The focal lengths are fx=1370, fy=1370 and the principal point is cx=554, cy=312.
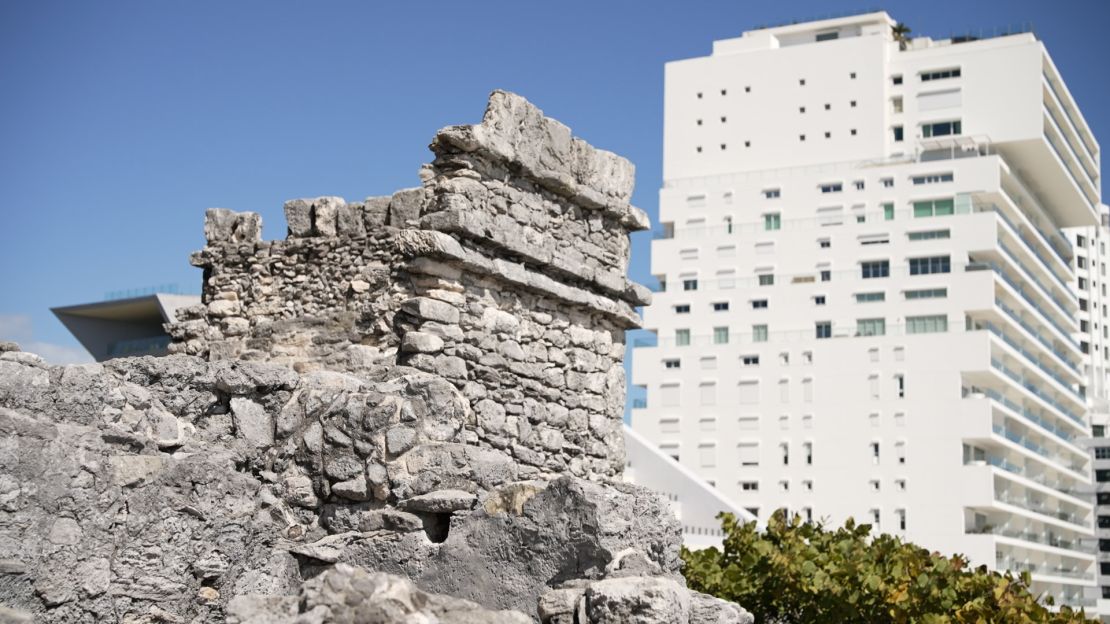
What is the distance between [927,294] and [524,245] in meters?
57.9

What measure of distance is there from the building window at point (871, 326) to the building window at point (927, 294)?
1.91 meters

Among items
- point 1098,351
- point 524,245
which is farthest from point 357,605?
point 1098,351

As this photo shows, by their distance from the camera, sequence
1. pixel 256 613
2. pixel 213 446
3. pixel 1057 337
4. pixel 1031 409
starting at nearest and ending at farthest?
pixel 256 613, pixel 213 446, pixel 1031 409, pixel 1057 337

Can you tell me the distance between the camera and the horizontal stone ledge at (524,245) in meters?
9.72

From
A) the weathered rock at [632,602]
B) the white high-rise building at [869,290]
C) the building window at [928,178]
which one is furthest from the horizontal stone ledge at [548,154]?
the building window at [928,178]

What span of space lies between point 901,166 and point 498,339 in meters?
60.8

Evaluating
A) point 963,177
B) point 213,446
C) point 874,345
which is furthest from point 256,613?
point 963,177

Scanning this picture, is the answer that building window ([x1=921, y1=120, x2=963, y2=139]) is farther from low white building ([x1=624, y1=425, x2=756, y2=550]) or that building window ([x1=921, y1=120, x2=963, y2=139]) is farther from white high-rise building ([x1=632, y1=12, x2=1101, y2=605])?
low white building ([x1=624, y1=425, x2=756, y2=550])

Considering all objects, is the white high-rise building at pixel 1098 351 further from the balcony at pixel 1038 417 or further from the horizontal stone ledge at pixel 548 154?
the horizontal stone ledge at pixel 548 154

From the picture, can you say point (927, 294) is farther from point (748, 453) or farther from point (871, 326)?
point (748, 453)

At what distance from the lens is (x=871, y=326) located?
65.4 m

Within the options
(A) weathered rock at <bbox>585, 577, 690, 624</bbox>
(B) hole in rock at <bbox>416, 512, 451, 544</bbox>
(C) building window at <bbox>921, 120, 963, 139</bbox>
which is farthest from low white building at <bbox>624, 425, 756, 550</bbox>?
(A) weathered rock at <bbox>585, 577, 690, 624</bbox>

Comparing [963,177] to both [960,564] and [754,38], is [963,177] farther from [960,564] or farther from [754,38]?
[960,564]

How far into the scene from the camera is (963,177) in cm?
6675
